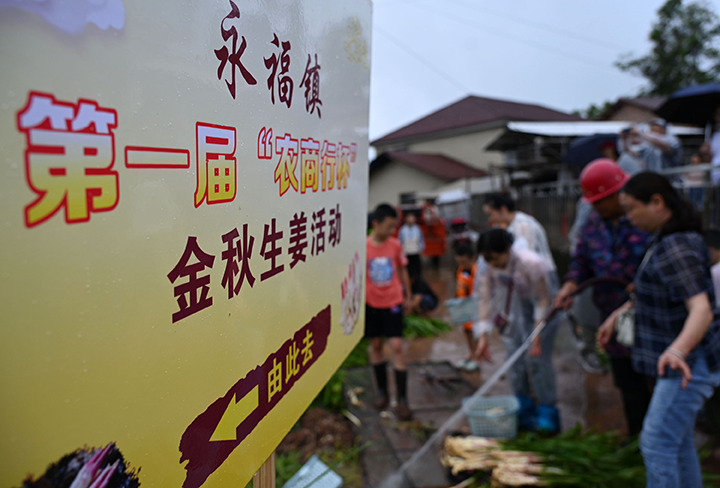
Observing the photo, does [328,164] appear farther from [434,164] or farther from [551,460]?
[434,164]

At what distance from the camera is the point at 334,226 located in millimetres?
→ 1591

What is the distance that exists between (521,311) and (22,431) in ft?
12.1

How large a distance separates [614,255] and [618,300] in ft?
1.03

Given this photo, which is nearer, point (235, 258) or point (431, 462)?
point (235, 258)

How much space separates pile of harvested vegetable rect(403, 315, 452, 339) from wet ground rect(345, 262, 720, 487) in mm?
771

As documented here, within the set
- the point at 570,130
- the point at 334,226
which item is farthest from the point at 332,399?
the point at 570,130

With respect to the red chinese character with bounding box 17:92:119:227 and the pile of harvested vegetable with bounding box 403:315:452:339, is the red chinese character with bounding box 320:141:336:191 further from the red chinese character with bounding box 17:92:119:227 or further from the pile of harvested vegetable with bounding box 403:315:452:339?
the pile of harvested vegetable with bounding box 403:315:452:339

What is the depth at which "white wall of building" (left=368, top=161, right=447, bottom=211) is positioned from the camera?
70.3 feet

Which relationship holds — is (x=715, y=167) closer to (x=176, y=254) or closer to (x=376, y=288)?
(x=376, y=288)

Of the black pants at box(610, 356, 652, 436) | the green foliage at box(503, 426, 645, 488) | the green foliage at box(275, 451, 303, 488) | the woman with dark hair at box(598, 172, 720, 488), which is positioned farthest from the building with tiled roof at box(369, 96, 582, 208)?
the woman with dark hair at box(598, 172, 720, 488)

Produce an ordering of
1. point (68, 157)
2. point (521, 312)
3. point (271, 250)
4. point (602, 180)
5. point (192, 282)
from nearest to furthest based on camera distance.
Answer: point (68, 157)
point (192, 282)
point (271, 250)
point (602, 180)
point (521, 312)

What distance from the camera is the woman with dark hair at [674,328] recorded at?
2158 millimetres

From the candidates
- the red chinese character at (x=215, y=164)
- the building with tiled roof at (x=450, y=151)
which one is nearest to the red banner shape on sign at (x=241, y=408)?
the red chinese character at (x=215, y=164)

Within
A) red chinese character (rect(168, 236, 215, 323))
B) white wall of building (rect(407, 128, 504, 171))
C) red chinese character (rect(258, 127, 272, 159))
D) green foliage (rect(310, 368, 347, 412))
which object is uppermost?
white wall of building (rect(407, 128, 504, 171))
